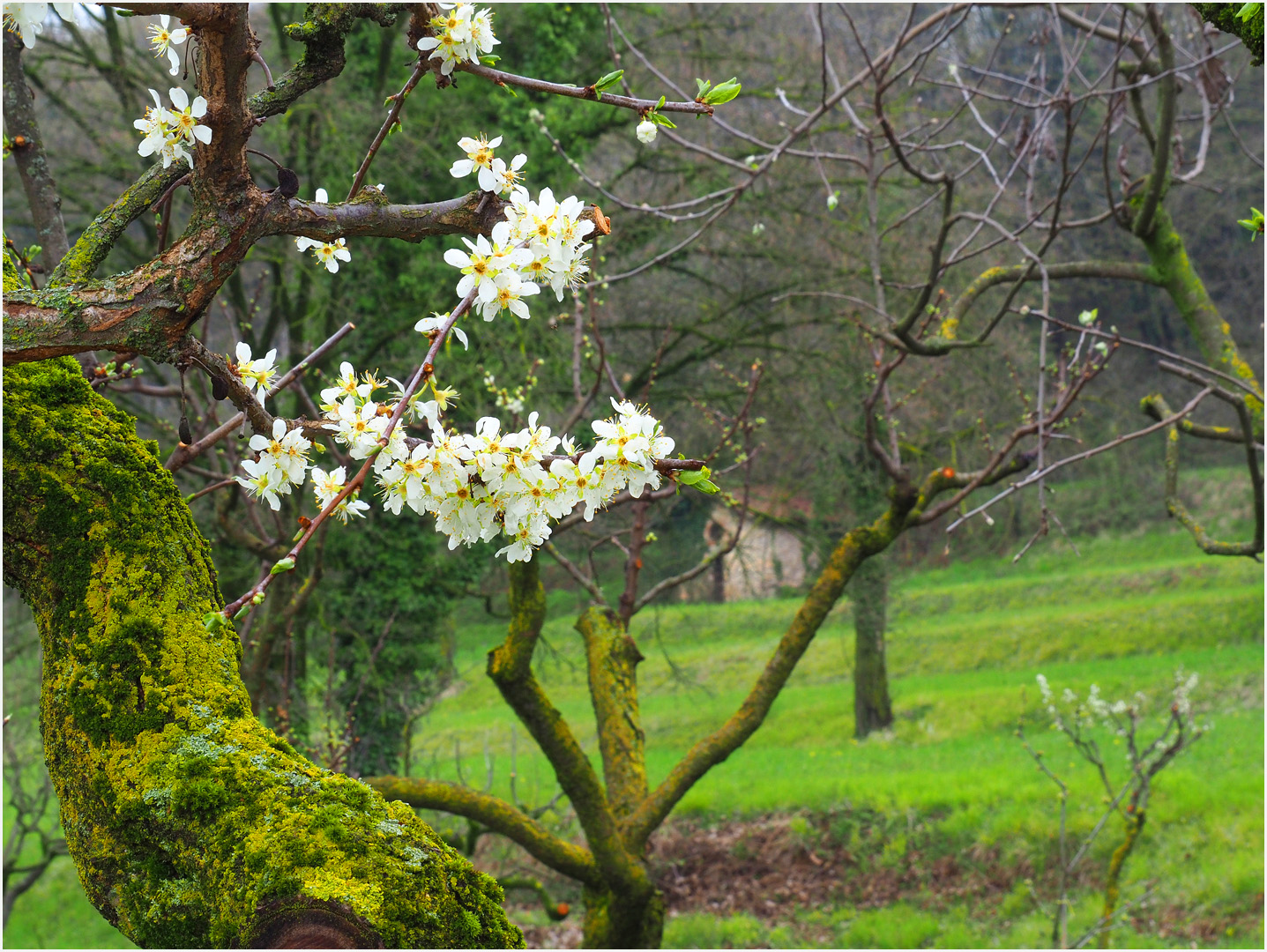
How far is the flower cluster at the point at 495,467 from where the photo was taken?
4.34 ft

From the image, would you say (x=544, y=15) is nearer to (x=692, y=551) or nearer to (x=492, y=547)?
(x=492, y=547)

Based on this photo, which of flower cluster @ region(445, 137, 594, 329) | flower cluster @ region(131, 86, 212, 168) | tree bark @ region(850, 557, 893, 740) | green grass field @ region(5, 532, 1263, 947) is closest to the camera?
flower cluster @ region(445, 137, 594, 329)

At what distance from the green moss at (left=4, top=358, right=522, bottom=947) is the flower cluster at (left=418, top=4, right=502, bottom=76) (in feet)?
2.73

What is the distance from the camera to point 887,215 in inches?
379

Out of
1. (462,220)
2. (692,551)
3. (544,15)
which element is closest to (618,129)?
(544,15)

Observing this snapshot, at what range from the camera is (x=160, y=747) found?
1.35 metres

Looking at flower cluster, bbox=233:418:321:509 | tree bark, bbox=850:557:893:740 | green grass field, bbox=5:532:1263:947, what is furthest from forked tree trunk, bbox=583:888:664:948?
tree bark, bbox=850:557:893:740

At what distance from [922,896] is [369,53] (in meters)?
7.55

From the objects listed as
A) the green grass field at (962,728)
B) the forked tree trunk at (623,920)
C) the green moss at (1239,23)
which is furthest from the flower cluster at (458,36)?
the green grass field at (962,728)

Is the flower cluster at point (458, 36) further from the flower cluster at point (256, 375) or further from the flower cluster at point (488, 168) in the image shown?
the flower cluster at point (256, 375)

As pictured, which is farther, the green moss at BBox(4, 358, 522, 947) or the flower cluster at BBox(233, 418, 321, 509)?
the flower cluster at BBox(233, 418, 321, 509)

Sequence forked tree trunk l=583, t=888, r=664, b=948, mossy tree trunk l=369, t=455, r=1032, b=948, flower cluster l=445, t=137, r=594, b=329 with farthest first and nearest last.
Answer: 1. forked tree trunk l=583, t=888, r=664, b=948
2. mossy tree trunk l=369, t=455, r=1032, b=948
3. flower cluster l=445, t=137, r=594, b=329

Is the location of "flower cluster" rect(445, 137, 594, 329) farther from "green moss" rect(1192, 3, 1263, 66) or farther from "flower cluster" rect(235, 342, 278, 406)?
"green moss" rect(1192, 3, 1263, 66)

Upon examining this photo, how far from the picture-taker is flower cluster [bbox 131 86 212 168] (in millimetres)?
1392
